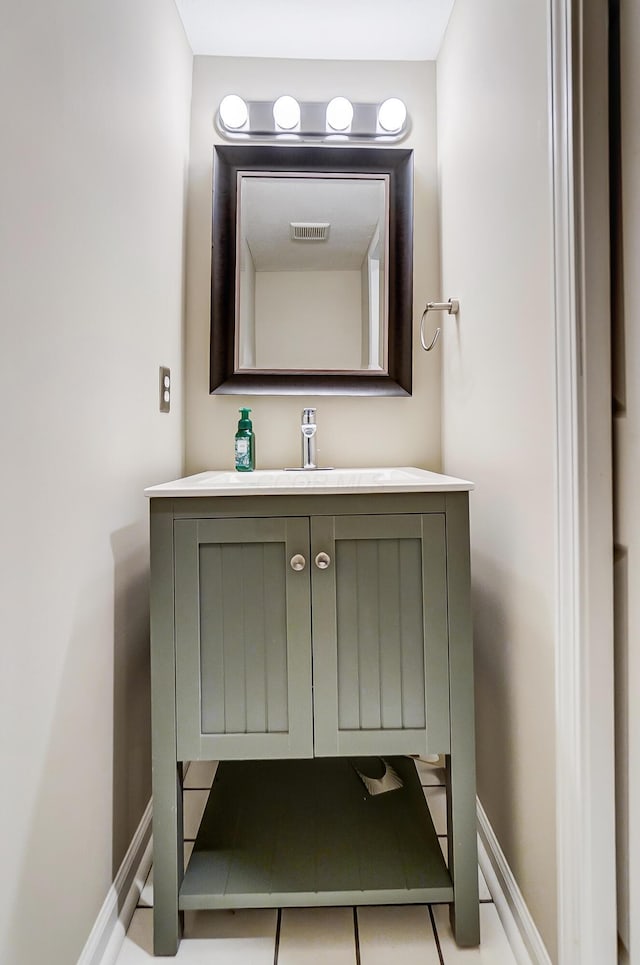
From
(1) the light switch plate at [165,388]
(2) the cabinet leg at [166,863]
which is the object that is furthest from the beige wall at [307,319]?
(2) the cabinet leg at [166,863]

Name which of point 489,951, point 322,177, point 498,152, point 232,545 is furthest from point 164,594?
point 322,177

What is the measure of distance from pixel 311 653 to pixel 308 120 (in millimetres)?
1655

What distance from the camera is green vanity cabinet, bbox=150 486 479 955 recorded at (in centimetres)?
105

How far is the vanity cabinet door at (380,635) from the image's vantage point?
41.7 inches

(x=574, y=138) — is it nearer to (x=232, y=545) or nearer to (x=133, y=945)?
(x=232, y=545)

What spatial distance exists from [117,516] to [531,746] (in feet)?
3.19

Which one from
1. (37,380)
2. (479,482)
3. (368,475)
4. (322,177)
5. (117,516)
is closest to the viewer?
(37,380)

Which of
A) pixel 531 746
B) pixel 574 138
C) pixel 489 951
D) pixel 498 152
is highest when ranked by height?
pixel 498 152

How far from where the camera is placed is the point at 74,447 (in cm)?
95

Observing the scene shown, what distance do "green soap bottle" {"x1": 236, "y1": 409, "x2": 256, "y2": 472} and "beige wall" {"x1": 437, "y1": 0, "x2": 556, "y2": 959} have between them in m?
0.63

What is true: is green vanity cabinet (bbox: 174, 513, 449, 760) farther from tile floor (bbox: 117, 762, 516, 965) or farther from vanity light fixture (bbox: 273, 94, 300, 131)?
vanity light fixture (bbox: 273, 94, 300, 131)

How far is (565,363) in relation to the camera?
860 mm

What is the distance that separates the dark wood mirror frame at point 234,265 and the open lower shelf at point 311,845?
1.14 m

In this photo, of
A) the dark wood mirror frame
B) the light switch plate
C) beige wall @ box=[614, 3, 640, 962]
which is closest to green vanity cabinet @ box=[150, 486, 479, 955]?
beige wall @ box=[614, 3, 640, 962]
